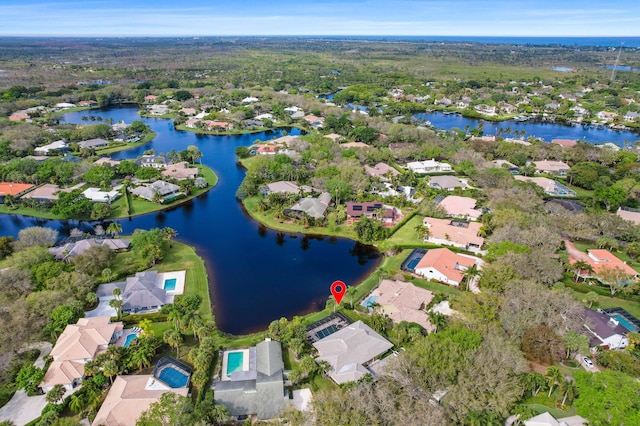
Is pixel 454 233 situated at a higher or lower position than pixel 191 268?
higher

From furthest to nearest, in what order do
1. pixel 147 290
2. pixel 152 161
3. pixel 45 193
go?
pixel 152 161 < pixel 45 193 < pixel 147 290

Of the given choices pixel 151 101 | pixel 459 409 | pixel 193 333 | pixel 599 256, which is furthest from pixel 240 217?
pixel 151 101

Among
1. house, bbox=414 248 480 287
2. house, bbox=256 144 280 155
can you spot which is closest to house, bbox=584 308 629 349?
house, bbox=414 248 480 287

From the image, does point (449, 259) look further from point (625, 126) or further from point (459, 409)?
point (625, 126)

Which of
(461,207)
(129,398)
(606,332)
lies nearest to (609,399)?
(606,332)

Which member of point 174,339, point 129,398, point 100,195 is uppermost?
point 100,195

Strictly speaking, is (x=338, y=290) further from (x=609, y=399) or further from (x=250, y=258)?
(x=609, y=399)
